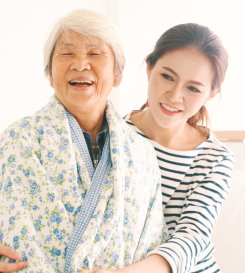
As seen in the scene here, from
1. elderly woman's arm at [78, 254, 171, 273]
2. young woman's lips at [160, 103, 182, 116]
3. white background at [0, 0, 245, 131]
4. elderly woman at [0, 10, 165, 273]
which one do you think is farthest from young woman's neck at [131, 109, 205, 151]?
white background at [0, 0, 245, 131]

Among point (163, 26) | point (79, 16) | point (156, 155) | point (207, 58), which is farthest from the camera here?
point (163, 26)

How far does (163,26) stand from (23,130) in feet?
6.46

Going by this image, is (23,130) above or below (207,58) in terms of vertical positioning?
below


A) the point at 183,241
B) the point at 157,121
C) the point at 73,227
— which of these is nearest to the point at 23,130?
the point at 73,227

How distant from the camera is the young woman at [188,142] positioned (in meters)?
1.44

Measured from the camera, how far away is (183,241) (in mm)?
1315

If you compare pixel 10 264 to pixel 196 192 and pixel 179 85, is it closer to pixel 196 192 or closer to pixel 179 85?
pixel 196 192

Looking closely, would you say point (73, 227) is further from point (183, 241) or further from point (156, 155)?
point (156, 155)

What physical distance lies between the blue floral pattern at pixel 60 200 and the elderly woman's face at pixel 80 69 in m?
0.08

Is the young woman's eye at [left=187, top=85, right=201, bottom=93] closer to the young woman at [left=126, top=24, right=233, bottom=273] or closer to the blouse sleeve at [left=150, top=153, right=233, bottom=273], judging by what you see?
the young woman at [left=126, top=24, right=233, bottom=273]

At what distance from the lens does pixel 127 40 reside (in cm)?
293

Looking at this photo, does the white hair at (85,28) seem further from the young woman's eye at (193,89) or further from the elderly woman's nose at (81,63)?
the young woman's eye at (193,89)

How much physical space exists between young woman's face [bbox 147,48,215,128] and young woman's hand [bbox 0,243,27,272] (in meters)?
0.76

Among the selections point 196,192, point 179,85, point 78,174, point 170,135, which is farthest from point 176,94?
point 78,174
